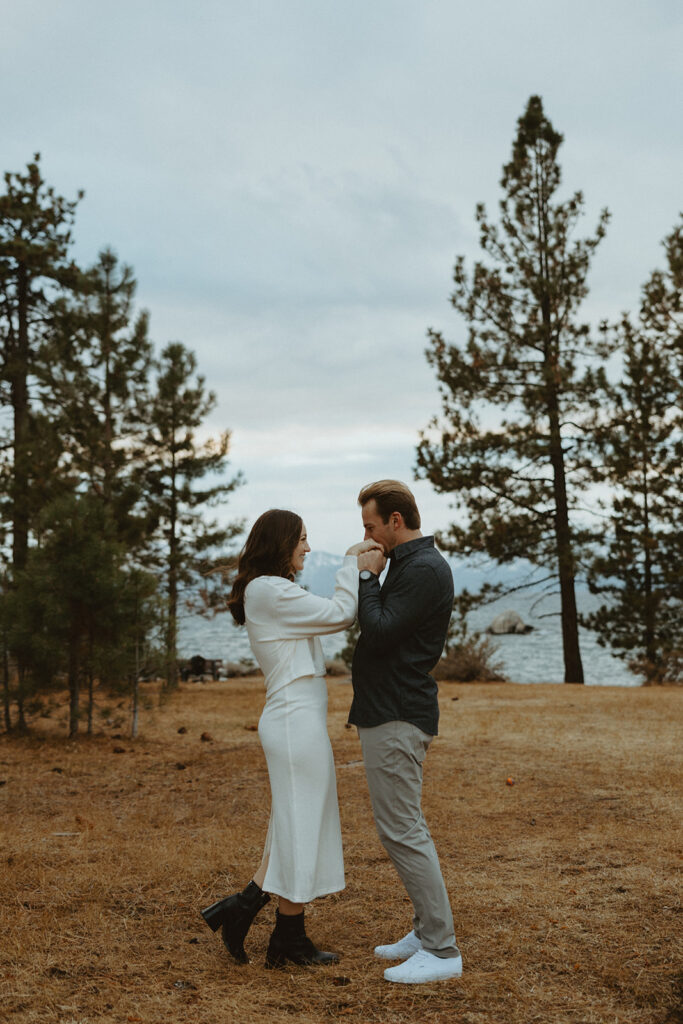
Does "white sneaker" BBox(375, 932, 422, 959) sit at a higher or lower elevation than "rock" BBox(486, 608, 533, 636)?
lower

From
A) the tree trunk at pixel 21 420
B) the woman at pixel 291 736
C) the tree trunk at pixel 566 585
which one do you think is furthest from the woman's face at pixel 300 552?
the tree trunk at pixel 566 585

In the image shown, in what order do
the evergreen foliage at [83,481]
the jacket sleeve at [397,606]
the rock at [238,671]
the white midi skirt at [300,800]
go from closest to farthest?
the jacket sleeve at [397,606]
the white midi skirt at [300,800]
the evergreen foliage at [83,481]
the rock at [238,671]

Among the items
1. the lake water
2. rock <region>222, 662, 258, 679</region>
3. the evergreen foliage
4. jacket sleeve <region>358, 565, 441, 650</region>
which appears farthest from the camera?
rock <region>222, 662, 258, 679</region>

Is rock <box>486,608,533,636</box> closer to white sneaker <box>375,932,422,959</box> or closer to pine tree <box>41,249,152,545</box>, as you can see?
pine tree <box>41,249,152,545</box>

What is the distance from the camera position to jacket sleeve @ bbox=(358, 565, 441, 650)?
11.0ft

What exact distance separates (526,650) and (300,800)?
35.3 metres

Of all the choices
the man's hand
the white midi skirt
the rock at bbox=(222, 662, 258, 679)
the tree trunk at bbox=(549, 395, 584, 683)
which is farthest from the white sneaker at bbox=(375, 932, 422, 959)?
the rock at bbox=(222, 662, 258, 679)

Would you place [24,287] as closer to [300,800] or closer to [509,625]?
[300,800]

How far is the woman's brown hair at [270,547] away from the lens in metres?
3.71

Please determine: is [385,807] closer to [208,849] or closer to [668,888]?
[668,888]

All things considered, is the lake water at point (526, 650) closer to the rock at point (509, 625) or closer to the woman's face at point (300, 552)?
the rock at point (509, 625)

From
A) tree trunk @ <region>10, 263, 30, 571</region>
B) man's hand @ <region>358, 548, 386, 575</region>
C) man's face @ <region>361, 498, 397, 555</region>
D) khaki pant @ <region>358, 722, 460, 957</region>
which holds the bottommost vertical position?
khaki pant @ <region>358, 722, 460, 957</region>

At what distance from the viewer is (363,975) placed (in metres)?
3.60

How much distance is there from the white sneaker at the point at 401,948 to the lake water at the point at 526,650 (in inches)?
526
